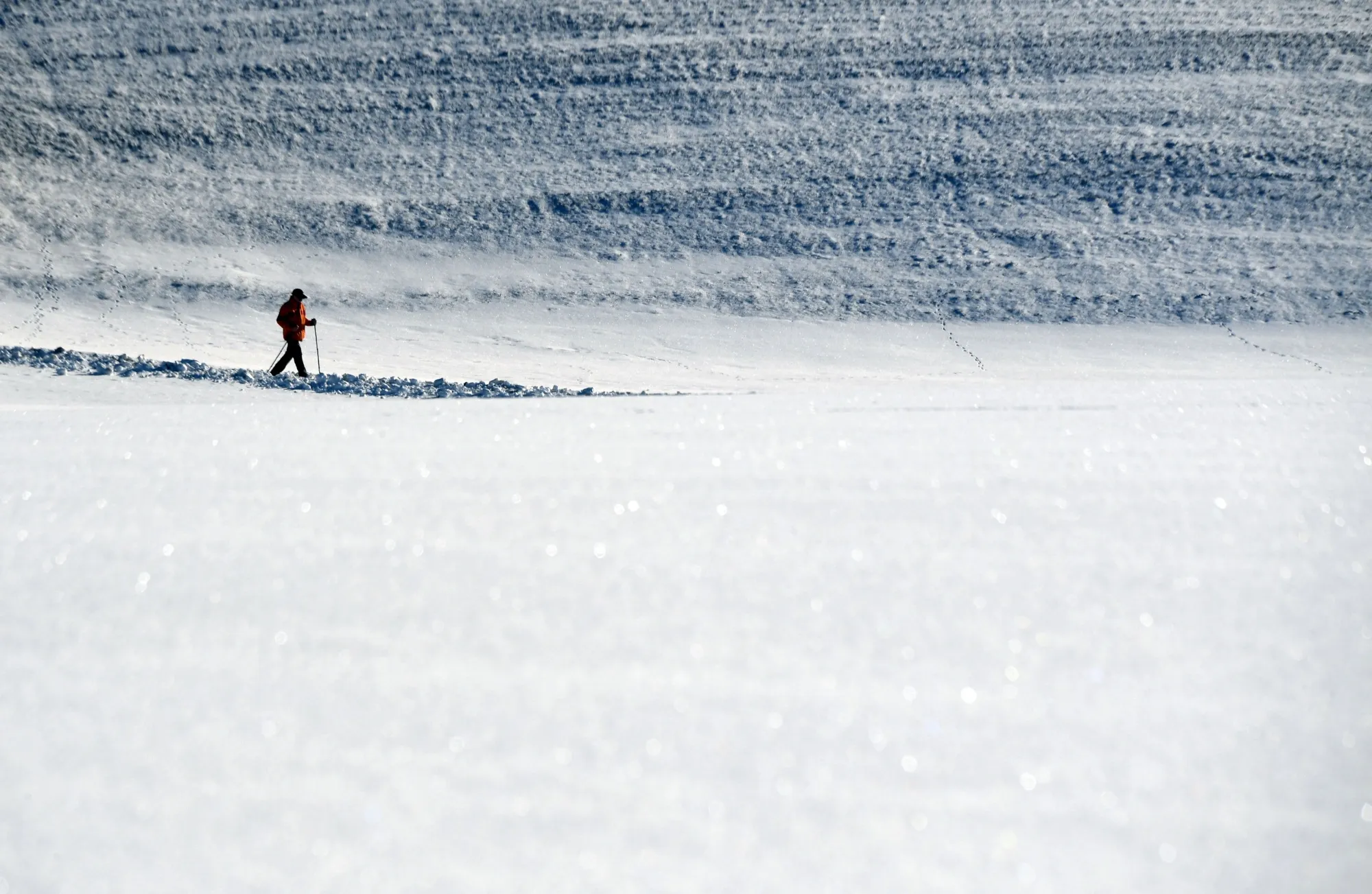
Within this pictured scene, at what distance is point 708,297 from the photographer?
22.9 m

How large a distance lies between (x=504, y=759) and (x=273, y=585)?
6.00 feet

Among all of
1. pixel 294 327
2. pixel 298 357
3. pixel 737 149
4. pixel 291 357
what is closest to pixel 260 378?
pixel 298 357

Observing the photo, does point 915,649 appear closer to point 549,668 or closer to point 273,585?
point 549,668

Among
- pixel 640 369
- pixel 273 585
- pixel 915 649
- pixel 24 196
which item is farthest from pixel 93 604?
pixel 24 196

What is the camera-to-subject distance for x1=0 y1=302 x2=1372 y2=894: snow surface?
301 cm

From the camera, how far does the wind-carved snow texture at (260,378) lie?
1377cm

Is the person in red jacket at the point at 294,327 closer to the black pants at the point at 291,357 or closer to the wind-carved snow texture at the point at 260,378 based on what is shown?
the black pants at the point at 291,357

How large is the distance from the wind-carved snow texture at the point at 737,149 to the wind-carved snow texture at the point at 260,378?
28.9 feet

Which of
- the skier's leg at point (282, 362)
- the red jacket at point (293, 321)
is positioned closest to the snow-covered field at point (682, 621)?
Answer: the skier's leg at point (282, 362)

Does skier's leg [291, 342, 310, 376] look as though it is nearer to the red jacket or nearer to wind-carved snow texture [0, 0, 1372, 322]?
the red jacket

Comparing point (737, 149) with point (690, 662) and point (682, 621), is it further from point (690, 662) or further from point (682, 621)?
point (690, 662)

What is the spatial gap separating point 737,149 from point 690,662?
2438cm

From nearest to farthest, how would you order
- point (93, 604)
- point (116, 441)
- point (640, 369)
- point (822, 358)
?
point (93, 604) → point (116, 441) → point (640, 369) → point (822, 358)

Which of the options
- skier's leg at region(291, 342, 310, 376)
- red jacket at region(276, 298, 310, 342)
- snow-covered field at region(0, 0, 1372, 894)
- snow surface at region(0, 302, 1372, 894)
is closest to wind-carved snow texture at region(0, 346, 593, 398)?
snow-covered field at region(0, 0, 1372, 894)
